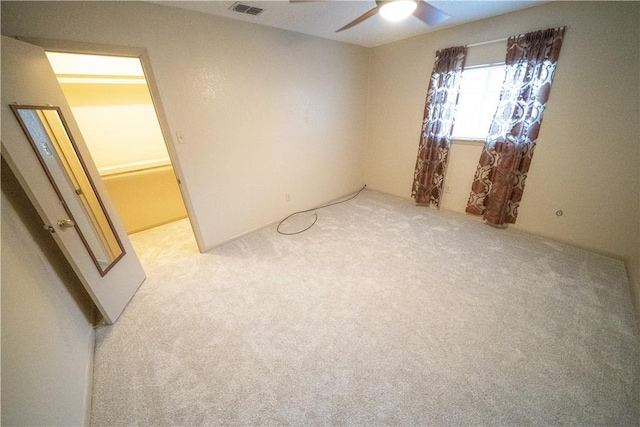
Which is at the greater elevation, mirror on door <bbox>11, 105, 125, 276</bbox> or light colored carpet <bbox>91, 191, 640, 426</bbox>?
mirror on door <bbox>11, 105, 125, 276</bbox>

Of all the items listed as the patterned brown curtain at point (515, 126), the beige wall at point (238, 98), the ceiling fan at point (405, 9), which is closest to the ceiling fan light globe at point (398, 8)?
the ceiling fan at point (405, 9)

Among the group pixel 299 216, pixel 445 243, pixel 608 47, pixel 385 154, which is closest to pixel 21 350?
pixel 299 216

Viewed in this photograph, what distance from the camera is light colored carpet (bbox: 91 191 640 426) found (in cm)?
122

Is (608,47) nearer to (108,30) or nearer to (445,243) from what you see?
(445,243)

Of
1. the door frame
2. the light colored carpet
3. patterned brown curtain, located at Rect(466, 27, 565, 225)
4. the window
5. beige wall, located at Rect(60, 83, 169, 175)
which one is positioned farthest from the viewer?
beige wall, located at Rect(60, 83, 169, 175)

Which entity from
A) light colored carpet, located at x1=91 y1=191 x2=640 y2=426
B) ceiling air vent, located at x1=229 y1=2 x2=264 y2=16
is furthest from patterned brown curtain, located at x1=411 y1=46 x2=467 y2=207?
ceiling air vent, located at x1=229 y1=2 x2=264 y2=16

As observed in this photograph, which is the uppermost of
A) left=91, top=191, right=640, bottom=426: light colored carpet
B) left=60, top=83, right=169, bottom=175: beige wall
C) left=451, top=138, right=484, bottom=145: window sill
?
left=60, top=83, right=169, bottom=175: beige wall

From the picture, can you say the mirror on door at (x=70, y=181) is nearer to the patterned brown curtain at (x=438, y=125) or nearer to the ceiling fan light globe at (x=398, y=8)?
the ceiling fan light globe at (x=398, y=8)

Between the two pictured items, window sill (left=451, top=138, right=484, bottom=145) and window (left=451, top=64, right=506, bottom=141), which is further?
window sill (left=451, top=138, right=484, bottom=145)

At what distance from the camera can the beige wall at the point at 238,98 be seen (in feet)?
5.68

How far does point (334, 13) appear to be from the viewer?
7.10ft

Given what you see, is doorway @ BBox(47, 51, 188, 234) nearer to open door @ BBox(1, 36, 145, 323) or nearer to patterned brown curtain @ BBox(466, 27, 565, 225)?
open door @ BBox(1, 36, 145, 323)

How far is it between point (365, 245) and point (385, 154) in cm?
199

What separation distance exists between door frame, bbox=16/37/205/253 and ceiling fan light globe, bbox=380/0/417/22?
1.93 meters
